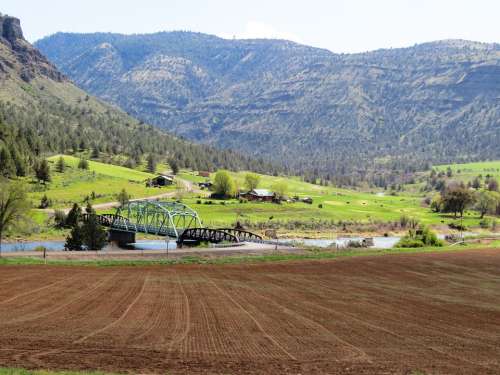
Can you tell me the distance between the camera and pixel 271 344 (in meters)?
26.2

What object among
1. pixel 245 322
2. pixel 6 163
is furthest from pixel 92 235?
pixel 6 163

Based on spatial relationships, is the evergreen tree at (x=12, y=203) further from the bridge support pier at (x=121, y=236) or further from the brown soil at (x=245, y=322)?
the bridge support pier at (x=121, y=236)

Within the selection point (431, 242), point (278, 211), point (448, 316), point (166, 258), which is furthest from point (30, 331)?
point (278, 211)

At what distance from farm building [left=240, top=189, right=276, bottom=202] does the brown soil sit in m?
136

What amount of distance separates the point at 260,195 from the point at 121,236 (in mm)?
76704

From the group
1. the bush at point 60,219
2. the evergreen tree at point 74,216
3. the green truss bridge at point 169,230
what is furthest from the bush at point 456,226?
the bush at point 60,219

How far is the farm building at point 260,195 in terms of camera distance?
18950 cm

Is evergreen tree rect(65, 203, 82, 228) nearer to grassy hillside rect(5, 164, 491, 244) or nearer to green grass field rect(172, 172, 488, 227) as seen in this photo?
grassy hillside rect(5, 164, 491, 244)

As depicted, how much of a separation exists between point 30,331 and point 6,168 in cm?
13012

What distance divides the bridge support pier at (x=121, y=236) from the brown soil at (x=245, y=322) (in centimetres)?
6651

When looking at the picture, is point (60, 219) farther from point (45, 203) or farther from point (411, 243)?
point (411, 243)

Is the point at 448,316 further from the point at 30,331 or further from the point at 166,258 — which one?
the point at 166,258

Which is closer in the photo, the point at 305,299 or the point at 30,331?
the point at 30,331

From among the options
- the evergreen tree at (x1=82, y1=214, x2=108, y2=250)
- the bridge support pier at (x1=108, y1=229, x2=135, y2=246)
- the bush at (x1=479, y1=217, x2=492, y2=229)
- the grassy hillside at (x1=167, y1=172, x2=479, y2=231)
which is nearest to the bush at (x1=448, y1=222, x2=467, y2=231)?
the grassy hillside at (x1=167, y1=172, x2=479, y2=231)
